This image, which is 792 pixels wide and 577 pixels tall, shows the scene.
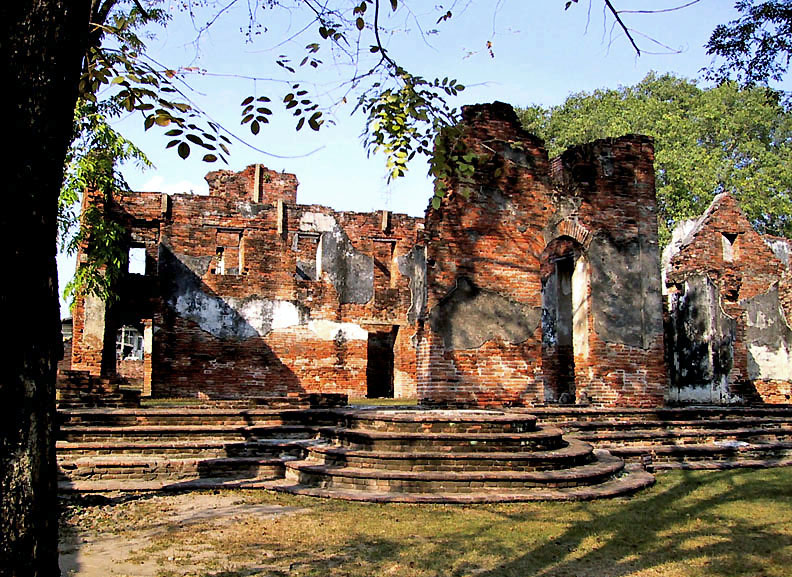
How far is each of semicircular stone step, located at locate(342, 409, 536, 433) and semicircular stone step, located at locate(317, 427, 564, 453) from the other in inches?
5.0

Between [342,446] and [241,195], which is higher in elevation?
[241,195]

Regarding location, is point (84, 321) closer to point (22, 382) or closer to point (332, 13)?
point (332, 13)

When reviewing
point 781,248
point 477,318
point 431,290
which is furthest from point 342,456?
point 781,248

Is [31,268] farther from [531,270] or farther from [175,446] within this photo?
[531,270]

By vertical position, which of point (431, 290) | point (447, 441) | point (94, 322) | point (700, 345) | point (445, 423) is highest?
point (431, 290)

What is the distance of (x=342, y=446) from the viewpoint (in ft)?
25.2

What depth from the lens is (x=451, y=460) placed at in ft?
22.7

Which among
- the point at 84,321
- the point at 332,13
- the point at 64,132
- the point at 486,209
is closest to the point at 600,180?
the point at 486,209

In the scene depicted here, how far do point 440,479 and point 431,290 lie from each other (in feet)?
14.0

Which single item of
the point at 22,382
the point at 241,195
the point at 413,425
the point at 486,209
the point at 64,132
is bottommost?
the point at 413,425

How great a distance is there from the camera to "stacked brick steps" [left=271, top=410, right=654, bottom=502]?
6637mm

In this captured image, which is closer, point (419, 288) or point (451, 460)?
point (451, 460)

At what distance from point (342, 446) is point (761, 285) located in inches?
549

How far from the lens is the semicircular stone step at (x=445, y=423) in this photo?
24.3ft
